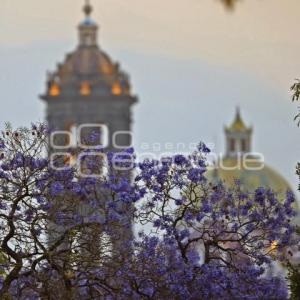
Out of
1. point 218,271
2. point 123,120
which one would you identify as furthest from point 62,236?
point 123,120

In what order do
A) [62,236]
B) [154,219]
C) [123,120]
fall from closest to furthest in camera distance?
1. [62,236]
2. [154,219]
3. [123,120]

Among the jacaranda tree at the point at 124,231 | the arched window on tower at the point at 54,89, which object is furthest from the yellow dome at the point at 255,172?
the jacaranda tree at the point at 124,231

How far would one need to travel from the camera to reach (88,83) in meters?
192

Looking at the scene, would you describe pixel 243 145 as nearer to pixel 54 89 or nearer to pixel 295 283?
pixel 54 89

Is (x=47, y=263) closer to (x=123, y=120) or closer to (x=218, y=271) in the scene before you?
(x=218, y=271)

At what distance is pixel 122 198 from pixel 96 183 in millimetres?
1543

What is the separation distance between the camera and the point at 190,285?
5003 cm

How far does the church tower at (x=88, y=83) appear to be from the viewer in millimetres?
187875

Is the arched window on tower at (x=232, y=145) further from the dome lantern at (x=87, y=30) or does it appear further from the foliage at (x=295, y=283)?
the foliage at (x=295, y=283)

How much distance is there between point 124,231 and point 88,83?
140730 mm

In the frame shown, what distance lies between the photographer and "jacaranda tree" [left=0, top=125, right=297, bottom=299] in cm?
4784

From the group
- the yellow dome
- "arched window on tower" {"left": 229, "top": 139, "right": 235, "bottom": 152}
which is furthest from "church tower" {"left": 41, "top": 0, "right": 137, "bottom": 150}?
the yellow dome

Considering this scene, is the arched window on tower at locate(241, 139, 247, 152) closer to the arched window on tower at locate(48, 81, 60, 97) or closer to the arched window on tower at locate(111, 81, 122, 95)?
the arched window on tower at locate(111, 81, 122, 95)

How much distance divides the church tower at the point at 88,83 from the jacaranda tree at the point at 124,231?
435 ft
